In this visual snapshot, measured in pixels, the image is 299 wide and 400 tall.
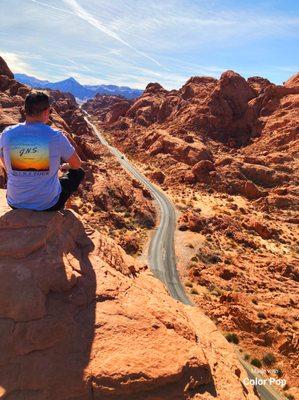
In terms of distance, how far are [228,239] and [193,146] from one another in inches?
1637

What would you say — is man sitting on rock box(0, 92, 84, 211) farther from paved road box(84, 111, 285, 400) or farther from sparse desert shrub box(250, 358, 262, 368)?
sparse desert shrub box(250, 358, 262, 368)

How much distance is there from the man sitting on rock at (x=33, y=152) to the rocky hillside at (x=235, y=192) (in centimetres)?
2525

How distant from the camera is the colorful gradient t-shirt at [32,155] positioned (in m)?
6.60

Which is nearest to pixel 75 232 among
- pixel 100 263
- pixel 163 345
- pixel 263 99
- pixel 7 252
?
pixel 100 263

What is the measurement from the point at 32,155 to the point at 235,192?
7357cm

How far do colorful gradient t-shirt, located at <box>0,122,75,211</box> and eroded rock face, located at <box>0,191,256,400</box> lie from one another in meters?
0.61

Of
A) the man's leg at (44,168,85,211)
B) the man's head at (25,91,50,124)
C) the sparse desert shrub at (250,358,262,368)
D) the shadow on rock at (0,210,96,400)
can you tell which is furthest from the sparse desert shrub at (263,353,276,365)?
the man's head at (25,91,50,124)

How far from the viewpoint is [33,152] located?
665cm

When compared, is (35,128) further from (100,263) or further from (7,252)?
(100,263)

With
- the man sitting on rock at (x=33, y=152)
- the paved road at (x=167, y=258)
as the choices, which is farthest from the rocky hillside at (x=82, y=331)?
the paved road at (x=167, y=258)

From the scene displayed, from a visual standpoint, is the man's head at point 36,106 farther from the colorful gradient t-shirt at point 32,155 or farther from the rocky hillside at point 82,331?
the rocky hillside at point 82,331

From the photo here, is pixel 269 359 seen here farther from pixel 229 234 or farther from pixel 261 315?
pixel 229 234

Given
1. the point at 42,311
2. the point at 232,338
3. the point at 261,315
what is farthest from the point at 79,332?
the point at 261,315

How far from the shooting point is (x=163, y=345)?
21.6 ft
